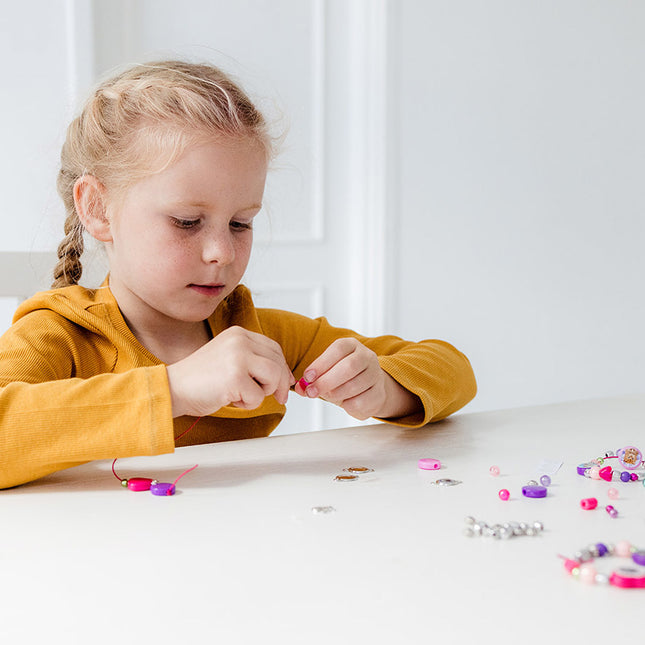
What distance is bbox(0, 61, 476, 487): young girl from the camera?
0.79 m

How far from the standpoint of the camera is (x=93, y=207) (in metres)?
1.17

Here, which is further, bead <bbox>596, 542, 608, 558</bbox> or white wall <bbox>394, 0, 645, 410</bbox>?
white wall <bbox>394, 0, 645, 410</bbox>

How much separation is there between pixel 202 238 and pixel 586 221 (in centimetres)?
247

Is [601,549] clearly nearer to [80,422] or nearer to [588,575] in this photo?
[588,575]

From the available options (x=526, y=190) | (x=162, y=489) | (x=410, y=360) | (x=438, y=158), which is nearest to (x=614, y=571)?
(x=162, y=489)

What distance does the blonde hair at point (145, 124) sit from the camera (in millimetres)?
1065

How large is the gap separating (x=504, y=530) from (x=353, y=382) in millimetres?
369

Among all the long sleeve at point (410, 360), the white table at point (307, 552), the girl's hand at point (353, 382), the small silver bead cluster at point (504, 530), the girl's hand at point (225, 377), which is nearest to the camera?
the white table at point (307, 552)

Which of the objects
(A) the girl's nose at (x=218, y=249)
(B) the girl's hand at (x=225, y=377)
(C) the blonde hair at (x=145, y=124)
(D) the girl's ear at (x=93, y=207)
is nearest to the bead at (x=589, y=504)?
(B) the girl's hand at (x=225, y=377)

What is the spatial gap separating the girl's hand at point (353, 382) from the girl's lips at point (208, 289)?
0.74ft

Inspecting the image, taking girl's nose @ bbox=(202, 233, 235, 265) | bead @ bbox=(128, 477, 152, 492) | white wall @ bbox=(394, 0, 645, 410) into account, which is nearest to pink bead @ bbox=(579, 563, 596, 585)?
bead @ bbox=(128, 477, 152, 492)

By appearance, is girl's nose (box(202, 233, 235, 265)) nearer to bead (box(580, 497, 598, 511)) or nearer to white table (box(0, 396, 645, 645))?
white table (box(0, 396, 645, 645))

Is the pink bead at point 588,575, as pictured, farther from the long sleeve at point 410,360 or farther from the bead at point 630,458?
the long sleeve at point 410,360

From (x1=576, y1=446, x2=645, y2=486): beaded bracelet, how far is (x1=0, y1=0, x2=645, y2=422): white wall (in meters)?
1.85
